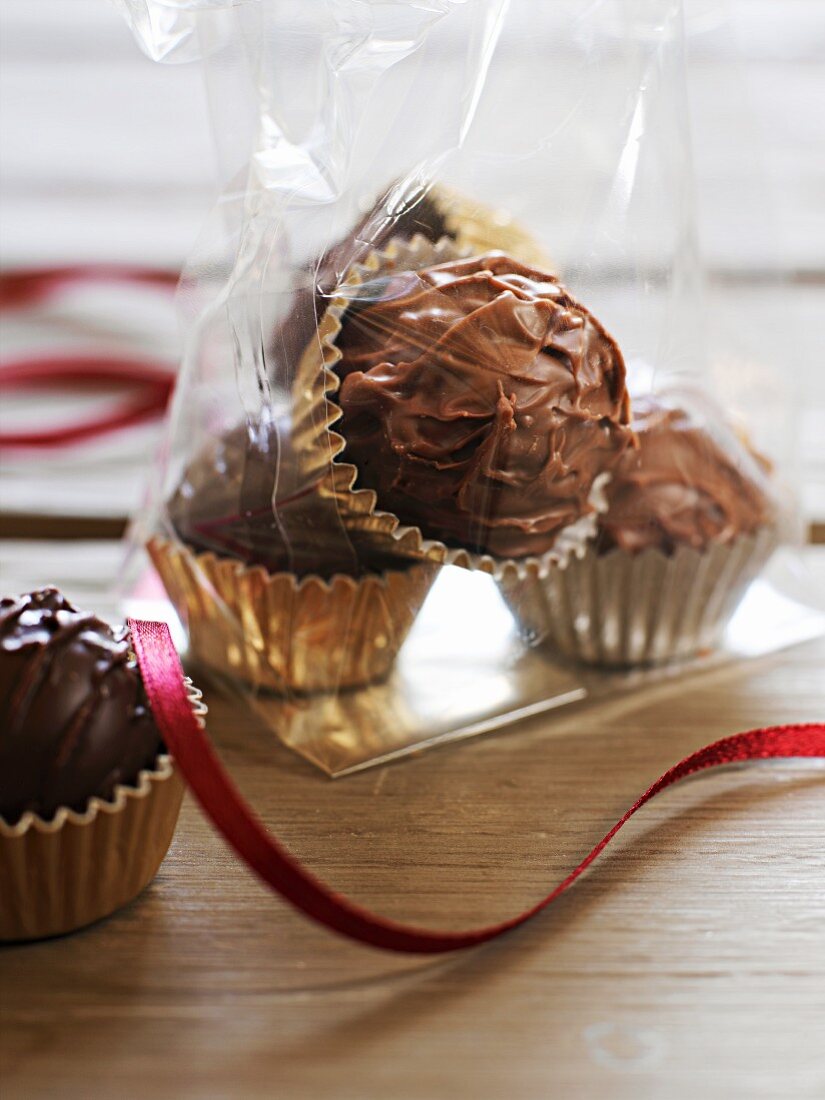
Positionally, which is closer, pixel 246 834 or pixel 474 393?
pixel 246 834

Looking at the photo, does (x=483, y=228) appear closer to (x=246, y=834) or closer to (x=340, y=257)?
(x=340, y=257)

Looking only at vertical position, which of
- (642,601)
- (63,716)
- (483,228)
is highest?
(483,228)

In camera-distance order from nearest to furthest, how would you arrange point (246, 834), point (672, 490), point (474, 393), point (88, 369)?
point (246, 834) → point (474, 393) → point (672, 490) → point (88, 369)

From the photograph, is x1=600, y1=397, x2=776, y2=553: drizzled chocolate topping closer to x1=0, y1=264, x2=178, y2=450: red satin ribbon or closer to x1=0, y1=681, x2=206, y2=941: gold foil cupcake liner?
x1=0, y1=681, x2=206, y2=941: gold foil cupcake liner

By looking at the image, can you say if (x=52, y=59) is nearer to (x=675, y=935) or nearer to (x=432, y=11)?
(x=432, y=11)

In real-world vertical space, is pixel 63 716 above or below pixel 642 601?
above

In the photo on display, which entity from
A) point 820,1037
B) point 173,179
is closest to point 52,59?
point 173,179

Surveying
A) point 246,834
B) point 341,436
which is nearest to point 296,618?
point 341,436
